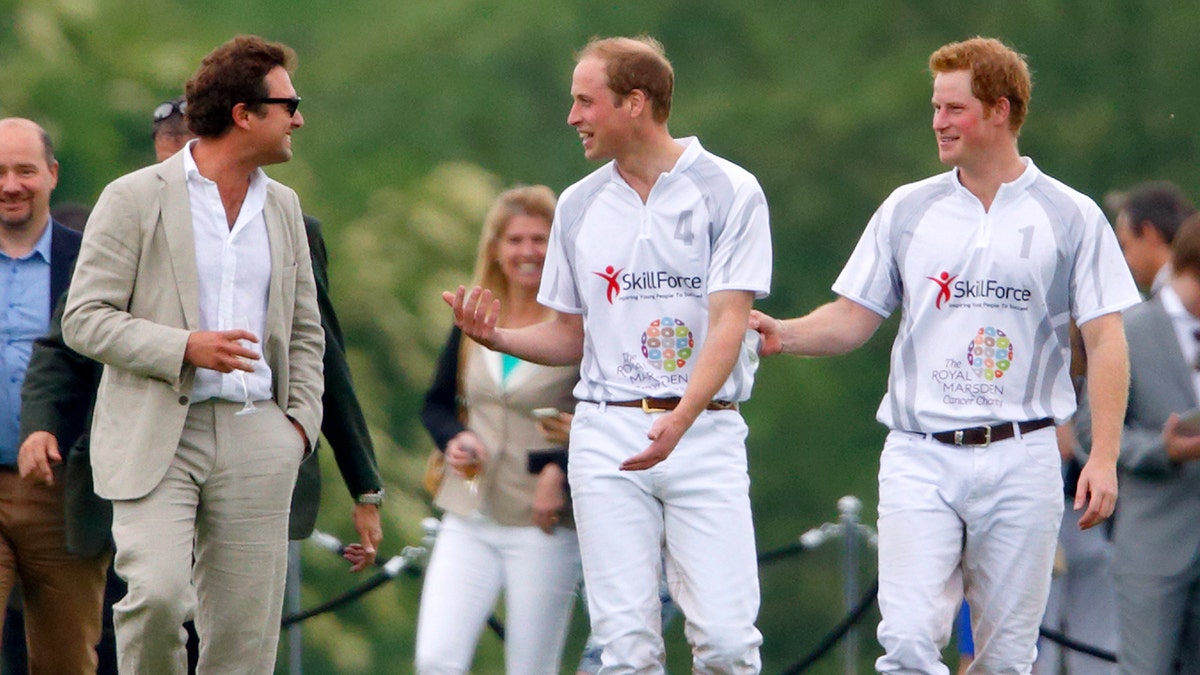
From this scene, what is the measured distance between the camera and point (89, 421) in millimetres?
6105

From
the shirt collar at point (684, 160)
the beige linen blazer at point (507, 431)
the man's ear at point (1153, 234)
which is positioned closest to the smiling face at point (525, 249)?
the beige linen blazer at point (507, 431)

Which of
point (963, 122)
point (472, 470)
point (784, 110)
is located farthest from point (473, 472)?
point (784, 110)

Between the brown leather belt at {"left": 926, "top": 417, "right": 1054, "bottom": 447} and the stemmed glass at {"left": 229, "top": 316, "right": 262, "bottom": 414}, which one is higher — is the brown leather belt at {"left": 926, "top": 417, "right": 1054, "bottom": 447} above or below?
below

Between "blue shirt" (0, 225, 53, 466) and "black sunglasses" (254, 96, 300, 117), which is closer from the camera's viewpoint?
"black sunglasses" (254, 96, 300, 117)

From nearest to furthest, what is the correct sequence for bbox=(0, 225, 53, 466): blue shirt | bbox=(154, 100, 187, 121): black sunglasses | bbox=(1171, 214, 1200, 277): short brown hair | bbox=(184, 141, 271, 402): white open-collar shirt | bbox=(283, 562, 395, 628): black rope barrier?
bbox=(184, 141, 271, 402): white open-collar shirt
bbox=(0, 225, 53, 466): blue shirt
bbox=(1171, 214, 1200, 277): short brown hair
bbox=(154, 100, 187, 121): black sunglasses
bbox=(283, 562, 395, 628): black rope barrier

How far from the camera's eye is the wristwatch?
6.05 m

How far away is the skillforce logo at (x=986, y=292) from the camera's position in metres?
5.50

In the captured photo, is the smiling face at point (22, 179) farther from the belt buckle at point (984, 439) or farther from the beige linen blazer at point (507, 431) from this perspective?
the belt buckle at point (984, 439)

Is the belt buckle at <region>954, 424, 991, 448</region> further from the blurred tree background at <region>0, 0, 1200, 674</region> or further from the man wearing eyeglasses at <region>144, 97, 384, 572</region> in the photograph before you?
the blurred tree background at <region>0, 0, 1200, 674</region>

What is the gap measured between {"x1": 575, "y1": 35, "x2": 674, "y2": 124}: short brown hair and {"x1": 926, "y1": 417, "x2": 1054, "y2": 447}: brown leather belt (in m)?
1.24

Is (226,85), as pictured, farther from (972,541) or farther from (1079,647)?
(1079,647)

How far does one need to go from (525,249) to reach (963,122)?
1551 mm

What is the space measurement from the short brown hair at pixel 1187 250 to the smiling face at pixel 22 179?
3808 millimetres

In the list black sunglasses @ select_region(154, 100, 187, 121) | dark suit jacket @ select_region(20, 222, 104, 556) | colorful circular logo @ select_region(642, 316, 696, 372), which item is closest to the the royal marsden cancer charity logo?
colorful circular logo @ select_region(642, 316, 696, 372)
